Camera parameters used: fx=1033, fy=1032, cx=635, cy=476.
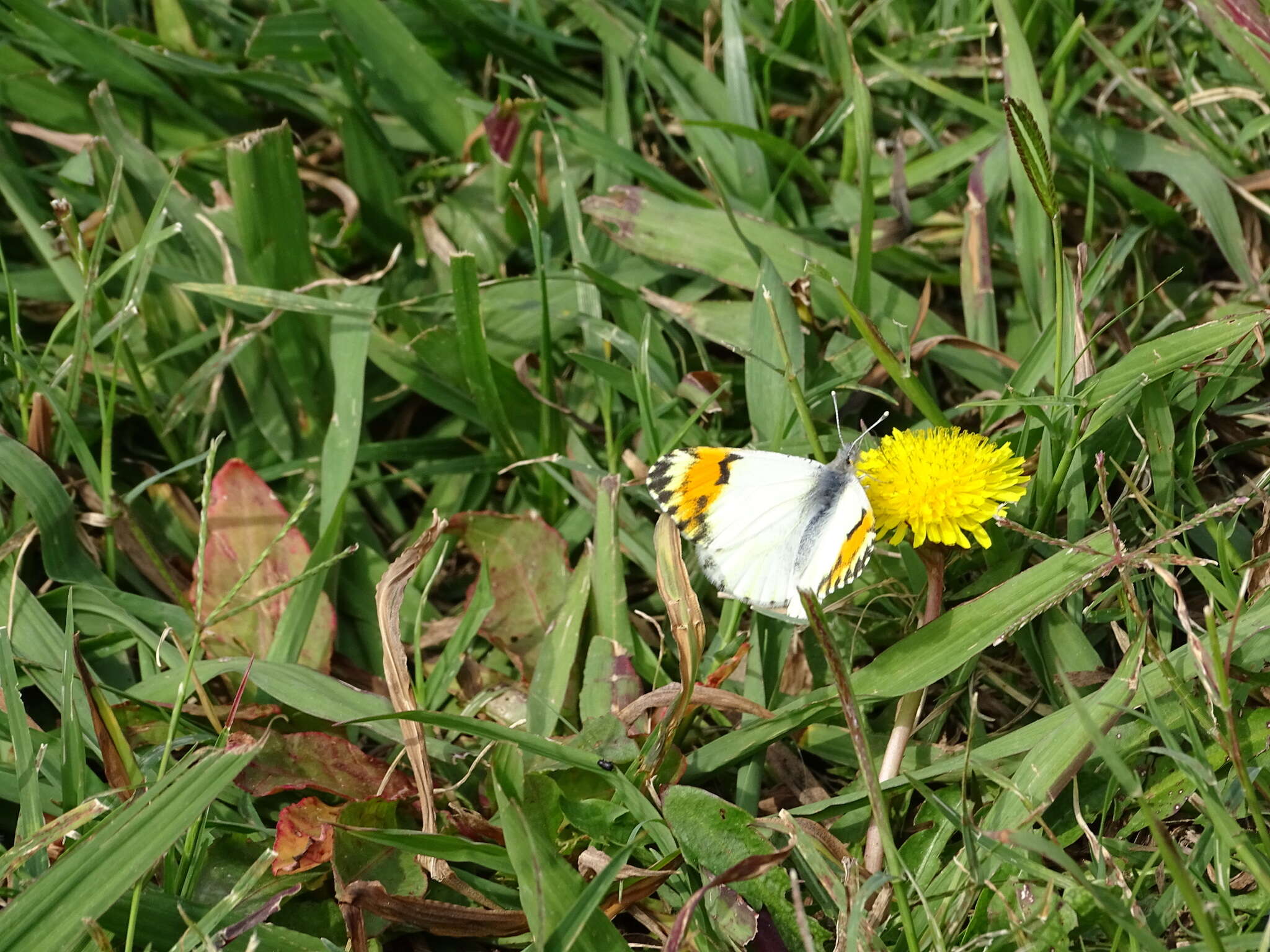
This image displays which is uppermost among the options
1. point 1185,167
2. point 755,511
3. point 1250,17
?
point 1250,17

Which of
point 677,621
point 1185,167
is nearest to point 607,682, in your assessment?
point 677,621

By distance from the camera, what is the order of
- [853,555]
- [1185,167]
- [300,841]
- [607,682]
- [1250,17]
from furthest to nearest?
1. [1185,167]
2. [1250,17]
3. [607,682]
4. [300,841]
5. [853,555]

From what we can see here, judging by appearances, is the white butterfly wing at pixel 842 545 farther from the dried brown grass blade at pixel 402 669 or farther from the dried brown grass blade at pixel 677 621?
the dried brown grass blade at pixel 402 669

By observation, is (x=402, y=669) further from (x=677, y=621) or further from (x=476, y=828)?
(x=677, y=621)

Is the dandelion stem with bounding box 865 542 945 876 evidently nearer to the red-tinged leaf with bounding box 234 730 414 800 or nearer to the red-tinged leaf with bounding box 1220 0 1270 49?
the red-tinged leaf with bounding box 234 730 414 800

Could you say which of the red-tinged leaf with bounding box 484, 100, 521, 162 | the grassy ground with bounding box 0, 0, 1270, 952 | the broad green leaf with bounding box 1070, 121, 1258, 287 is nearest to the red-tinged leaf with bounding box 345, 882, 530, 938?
the grassy ground with bounding box 0, 0, 1270, 952

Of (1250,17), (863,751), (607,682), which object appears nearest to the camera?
(863,751)

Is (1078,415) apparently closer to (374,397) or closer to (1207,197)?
(1207,197)
